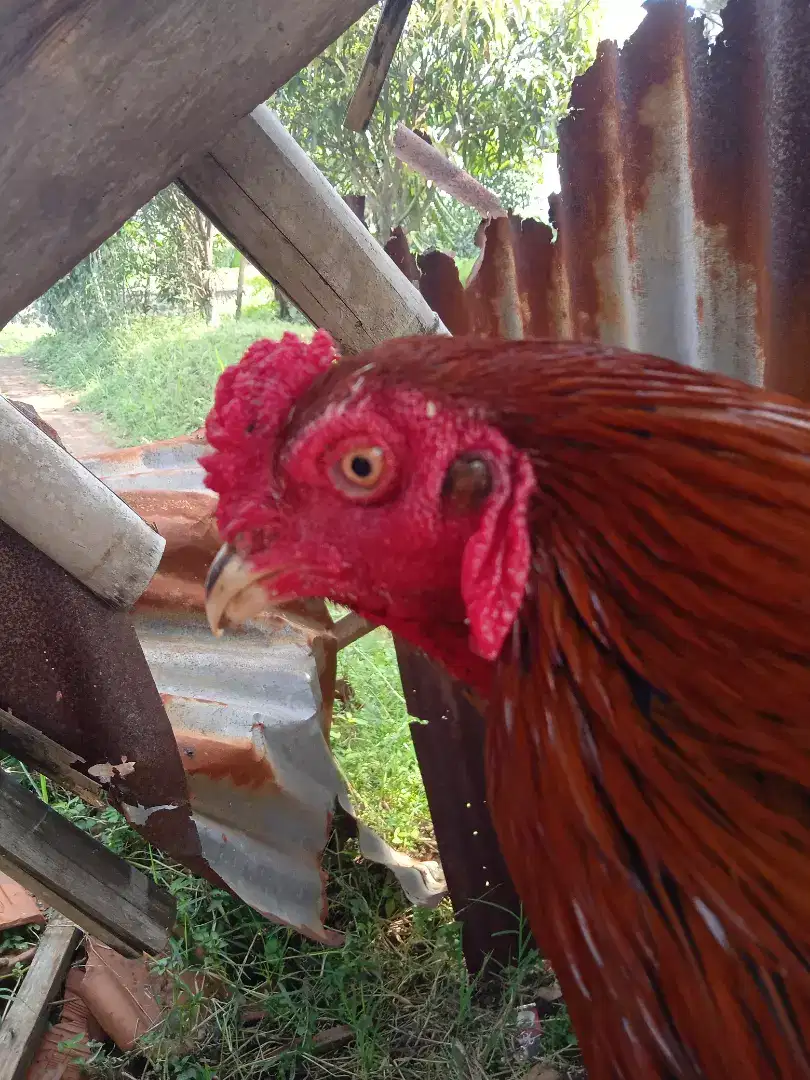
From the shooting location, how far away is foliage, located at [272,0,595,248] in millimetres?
2996

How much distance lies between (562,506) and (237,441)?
0.40 meters

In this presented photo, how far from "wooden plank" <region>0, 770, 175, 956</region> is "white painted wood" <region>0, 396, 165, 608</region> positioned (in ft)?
2.60

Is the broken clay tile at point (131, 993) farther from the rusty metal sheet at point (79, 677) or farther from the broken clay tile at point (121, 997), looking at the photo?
the rusty metal sheet at point (79, 677)

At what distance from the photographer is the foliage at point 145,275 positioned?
3.05 meters

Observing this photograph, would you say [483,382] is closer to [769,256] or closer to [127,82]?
[127,82]

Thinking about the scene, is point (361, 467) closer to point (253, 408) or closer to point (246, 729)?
point (253, 408)

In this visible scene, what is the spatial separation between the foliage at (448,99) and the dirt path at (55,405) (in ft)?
5.93

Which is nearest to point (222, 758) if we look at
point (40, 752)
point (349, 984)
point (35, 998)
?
point (40, 752)

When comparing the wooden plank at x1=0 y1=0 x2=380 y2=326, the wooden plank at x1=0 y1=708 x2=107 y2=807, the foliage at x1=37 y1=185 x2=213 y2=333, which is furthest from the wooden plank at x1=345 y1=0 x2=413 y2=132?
the foliage at x1=37 y1=185 x2=213 y2=333

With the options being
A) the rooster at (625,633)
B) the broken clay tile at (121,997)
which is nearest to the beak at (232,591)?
the rooster at (625,633)

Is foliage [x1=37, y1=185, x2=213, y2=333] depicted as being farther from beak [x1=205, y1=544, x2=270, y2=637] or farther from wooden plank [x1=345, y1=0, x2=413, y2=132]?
beak [x1=205, y1=544, x2=270, y2=637]

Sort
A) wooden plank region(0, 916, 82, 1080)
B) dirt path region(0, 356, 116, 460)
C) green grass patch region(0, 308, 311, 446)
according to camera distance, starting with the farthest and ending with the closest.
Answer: green grass patch region(0, 308, 311, 446)
dirt path region(0, 356, 116, 460)
wooden plank region(0, 916, 82, 1080)

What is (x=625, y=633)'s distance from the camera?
646mm

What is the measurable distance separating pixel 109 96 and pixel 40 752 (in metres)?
1.21
